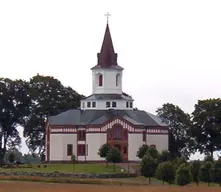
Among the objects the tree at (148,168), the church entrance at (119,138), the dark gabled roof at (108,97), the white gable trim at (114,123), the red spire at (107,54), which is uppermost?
the red spire at (107,54)

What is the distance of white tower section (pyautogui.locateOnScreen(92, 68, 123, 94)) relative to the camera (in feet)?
391

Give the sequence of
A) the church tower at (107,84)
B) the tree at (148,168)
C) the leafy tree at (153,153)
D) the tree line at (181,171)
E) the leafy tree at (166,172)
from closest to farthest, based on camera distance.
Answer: the tree line at (181,171)
the leafy tree at (166,172)
the tree at (148,168)
the leafy tree at (153,153)
the church tower at (107,84)

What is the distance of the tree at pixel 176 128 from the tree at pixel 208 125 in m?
4.58

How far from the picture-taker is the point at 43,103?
404 feet

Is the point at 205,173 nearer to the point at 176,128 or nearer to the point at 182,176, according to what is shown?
the point at 182,176

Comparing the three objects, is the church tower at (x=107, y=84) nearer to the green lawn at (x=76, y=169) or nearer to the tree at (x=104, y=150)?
the tree at (x=104, y=150)

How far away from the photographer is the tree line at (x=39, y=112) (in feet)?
395

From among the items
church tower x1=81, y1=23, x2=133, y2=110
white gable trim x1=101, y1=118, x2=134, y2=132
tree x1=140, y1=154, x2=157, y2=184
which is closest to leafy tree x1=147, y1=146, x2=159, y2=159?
tree x1=140, y1=154, x2=157, y2=184

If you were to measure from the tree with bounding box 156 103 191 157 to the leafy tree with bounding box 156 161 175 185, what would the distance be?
125 ft

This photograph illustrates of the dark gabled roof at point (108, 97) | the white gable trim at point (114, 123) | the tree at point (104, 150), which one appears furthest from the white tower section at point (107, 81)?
the tree at point (104, 150)

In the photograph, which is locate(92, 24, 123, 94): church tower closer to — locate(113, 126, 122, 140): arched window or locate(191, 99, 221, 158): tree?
locate(113, 126, 122, 140): arched window

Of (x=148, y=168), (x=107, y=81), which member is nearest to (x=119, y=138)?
(x=107, y=81)

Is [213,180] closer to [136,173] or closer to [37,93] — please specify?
[136,173]

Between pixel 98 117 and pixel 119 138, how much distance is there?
13.7ft
